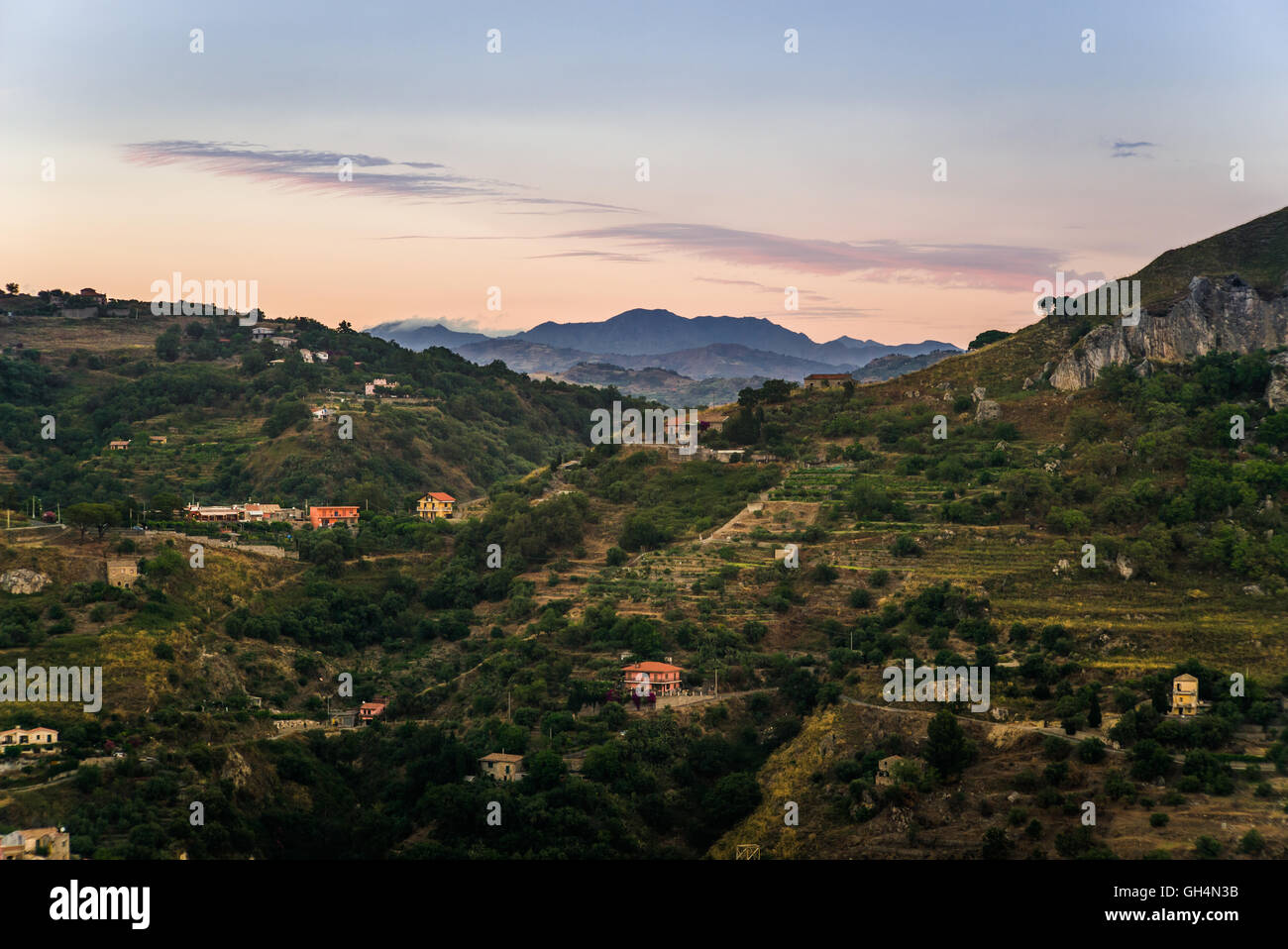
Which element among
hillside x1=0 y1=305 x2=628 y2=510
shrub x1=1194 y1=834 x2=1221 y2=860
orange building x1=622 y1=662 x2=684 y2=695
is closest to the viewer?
shrub x1=1194 y1=834 x2=1221 y2=860

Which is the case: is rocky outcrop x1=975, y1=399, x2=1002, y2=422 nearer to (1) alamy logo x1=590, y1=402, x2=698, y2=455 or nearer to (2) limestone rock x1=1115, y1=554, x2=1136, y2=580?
(1) alamy logo x1=590, y1=402, x2=698, y2=455

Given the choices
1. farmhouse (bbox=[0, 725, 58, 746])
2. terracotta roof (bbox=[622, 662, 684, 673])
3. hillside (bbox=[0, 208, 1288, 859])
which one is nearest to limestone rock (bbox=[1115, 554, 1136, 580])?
hillside (bbox=[0, 208, 1288, 859])

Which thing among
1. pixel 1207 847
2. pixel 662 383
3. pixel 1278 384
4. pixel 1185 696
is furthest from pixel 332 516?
pixel 662 383

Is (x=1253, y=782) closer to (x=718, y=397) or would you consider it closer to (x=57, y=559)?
(x=57, y=559)

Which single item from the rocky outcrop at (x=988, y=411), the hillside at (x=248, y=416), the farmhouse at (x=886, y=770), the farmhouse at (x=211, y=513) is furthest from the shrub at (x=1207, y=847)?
the hillside at (x=248, y=416)

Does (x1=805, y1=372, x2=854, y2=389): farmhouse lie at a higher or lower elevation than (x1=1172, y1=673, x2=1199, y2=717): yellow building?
higher
